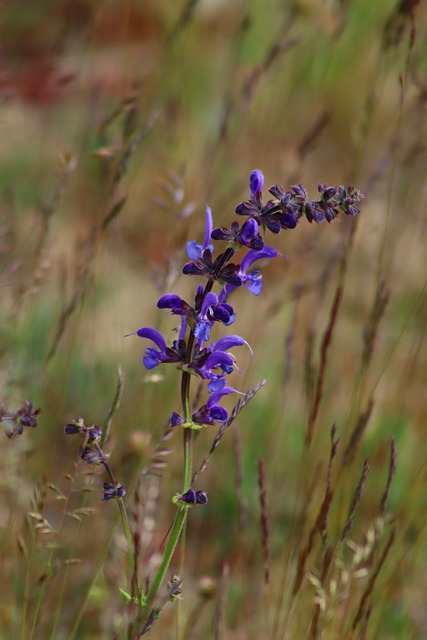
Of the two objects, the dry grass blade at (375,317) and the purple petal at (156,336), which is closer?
the purple petal at (156,336)

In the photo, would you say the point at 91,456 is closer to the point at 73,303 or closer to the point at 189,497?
the point at 189,497

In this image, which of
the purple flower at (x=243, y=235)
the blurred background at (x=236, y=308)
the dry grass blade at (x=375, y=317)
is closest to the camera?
the purple flower at (x=243, y=235)

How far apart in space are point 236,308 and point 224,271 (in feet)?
7.18

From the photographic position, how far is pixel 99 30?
5148mm

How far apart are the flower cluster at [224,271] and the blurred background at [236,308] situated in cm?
19

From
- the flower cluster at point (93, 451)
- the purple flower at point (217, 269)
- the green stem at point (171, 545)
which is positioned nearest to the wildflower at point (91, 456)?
the flower cluster at point (93, 451)

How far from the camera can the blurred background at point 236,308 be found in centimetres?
135

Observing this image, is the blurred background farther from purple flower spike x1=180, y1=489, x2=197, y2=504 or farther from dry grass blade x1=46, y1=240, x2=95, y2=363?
purple flower spike x1=180, y1=489, x2=197, y2=504

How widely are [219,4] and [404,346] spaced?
312 cm

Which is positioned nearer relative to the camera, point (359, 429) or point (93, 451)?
point (93, 451)

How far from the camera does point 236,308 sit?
118 inches

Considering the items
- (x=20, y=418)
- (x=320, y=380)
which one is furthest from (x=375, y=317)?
(x=20, y=418)

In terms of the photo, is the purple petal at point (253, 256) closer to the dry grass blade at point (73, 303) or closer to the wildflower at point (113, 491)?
the wildflower at point (113, 491)

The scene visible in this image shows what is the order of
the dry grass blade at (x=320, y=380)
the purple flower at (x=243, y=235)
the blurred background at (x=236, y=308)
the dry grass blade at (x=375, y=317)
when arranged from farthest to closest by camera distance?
the blurred background at (x=236, y=308)
the dry grass blade at (x=375, y=317)
the dry grass blade at (x=320, y=380)
the purple flower at (x=243, y=235)
